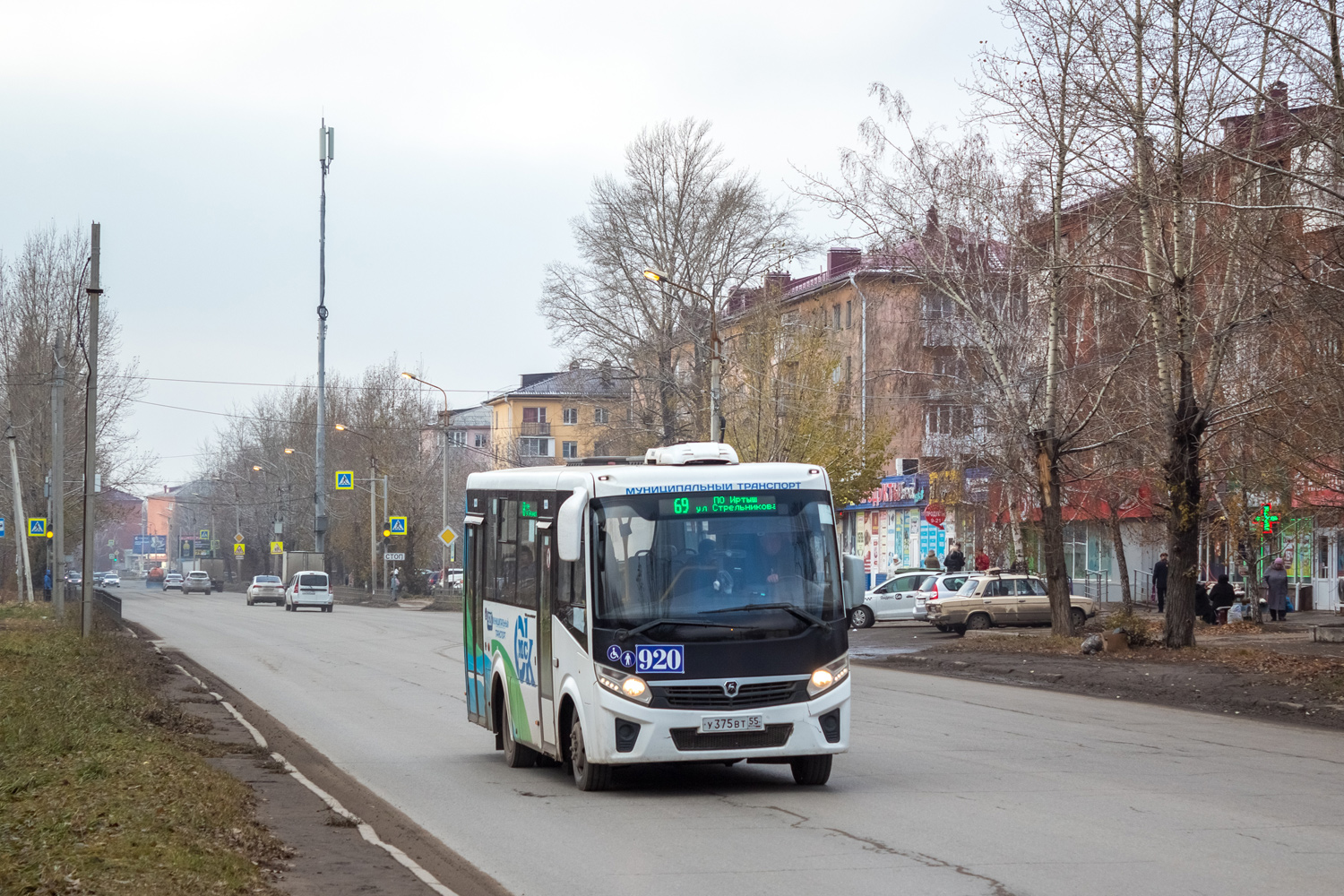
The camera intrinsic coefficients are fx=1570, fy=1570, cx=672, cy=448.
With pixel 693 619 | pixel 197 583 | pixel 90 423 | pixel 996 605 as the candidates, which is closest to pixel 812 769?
pixel 693 619

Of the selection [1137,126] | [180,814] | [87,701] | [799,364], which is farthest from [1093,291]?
[180,814]

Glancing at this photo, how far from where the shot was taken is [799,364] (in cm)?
4800

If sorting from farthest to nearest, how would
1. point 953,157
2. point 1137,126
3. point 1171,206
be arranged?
point 953,157
point 1171,206
point 1137,126

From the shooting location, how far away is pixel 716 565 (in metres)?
11.7

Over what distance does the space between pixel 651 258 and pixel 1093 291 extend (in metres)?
27.9

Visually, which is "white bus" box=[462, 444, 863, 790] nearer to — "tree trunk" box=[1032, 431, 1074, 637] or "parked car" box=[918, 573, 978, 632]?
"tree trunk" box=[1032, 431, 1074, 637]

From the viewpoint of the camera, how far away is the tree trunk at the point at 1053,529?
3006cm

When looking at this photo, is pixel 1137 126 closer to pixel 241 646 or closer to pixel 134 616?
pixel 241 646

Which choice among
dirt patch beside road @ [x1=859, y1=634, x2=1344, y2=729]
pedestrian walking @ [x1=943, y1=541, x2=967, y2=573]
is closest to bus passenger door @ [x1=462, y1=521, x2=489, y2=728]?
dirt patch beside road @ [x1=859, y1=634, x2=1344, y2=729]

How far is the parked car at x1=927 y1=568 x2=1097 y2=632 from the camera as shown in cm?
3869

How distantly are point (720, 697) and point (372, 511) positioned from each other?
64.9 meters

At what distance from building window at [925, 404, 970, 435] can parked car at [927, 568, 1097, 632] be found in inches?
152

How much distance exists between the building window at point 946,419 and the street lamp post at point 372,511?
101ft

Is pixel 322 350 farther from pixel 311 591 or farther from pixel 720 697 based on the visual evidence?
pixel 720 697
